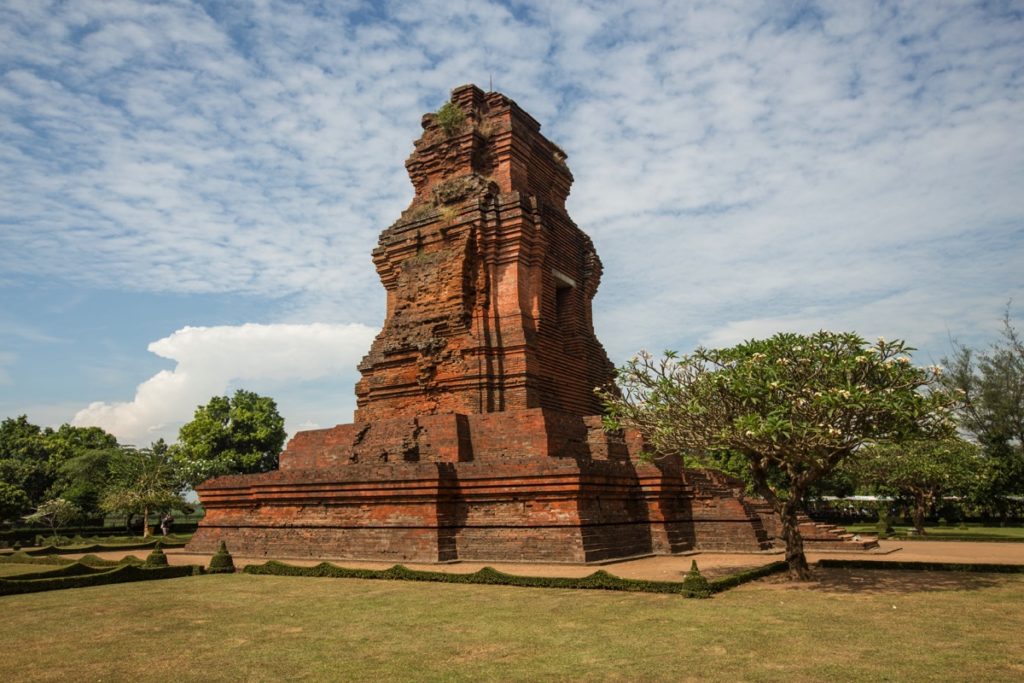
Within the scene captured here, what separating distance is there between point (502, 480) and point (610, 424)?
233cm

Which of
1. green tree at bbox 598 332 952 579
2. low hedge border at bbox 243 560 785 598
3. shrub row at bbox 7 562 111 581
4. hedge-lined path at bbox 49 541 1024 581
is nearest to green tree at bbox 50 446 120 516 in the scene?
hedge-lined path at bbox 49 541 1024 581

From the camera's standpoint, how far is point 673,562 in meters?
12.6

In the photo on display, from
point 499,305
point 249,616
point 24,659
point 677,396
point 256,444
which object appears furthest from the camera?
point 256,444

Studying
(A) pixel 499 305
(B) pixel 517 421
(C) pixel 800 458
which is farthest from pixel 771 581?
(A) pixel 499 305

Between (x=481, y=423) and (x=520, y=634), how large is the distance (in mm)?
7901

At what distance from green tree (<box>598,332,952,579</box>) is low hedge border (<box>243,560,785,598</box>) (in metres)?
1.54

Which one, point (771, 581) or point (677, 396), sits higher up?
point (677, 396)

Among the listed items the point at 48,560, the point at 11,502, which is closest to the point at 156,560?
the point at 48,560

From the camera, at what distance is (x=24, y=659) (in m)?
6.32

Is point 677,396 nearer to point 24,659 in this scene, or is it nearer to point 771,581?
point 771,581

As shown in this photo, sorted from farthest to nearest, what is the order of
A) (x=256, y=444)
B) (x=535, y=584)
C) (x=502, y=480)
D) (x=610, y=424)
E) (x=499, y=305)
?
(x=256, y=444) → (x=499, y=305) → (x=502, y=480) → (x=610, y=424) → (x=535, y=584)

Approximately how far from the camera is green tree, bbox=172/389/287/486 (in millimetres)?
45156

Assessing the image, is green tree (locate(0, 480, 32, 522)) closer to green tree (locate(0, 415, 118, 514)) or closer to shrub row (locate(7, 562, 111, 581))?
green tree (locate(0, 415, 118, 514))

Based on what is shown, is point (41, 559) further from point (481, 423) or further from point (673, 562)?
point (673, 562)
